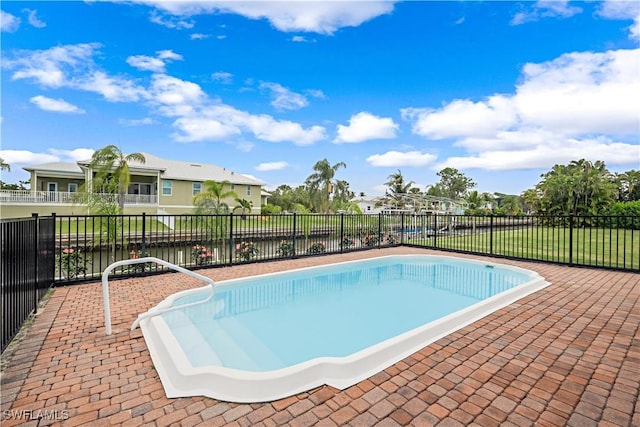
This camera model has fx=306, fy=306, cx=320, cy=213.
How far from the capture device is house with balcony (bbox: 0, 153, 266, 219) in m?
19.6

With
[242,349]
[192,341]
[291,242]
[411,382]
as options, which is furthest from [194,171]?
[411,382]

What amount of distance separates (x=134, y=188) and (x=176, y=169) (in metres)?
3.44

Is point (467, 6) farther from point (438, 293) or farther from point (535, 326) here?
point (535, 326)

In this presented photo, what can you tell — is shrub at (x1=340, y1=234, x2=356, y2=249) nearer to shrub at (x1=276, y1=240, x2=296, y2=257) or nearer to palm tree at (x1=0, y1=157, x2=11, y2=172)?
shrub at (x1=276, y1=240, x2=296, y2=257)

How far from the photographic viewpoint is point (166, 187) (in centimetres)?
2361

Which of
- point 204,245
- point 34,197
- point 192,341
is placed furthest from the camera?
point 34,197

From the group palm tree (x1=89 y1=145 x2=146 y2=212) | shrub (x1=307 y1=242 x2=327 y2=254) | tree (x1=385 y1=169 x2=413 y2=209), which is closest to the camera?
shrub (x1=307 y1=242 x2=327 y2=254)

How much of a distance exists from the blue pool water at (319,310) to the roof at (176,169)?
19955 mm

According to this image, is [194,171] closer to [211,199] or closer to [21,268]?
[211,199]

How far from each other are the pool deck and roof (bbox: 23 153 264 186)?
828 inches

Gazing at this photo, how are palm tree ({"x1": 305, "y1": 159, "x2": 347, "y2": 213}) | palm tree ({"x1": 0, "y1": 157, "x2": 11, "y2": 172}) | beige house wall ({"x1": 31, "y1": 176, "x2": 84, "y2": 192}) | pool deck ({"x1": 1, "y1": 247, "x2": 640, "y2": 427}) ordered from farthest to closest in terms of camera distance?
1. palm tree ({"x1": 305, "y1": 159, "x2": 347, "y2": 213})
2. beige house wall ({"x1": 31, "y1": 176, "x2": 84, "y2": 192})
3. palm tree ({"x1": 0, "y1": 157, "x2": 11, "y2": 172})
4. pool deck ({"x1": 1, "y1": 247, "x2": 640, "y2": 427})

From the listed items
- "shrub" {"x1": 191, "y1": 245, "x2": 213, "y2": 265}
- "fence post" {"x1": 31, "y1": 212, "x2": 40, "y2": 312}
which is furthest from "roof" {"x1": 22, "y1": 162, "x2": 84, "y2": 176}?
"fence post" {"x1": 31, "y1": 212, "x2": 40, "y2": 312}

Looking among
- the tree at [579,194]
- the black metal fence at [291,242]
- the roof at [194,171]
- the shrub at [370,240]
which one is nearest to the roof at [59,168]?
the roof at [194,171]

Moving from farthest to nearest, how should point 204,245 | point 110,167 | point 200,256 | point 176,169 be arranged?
1. point 176,169
2. point 110,167
3. point 204,245
4. point 200,256
